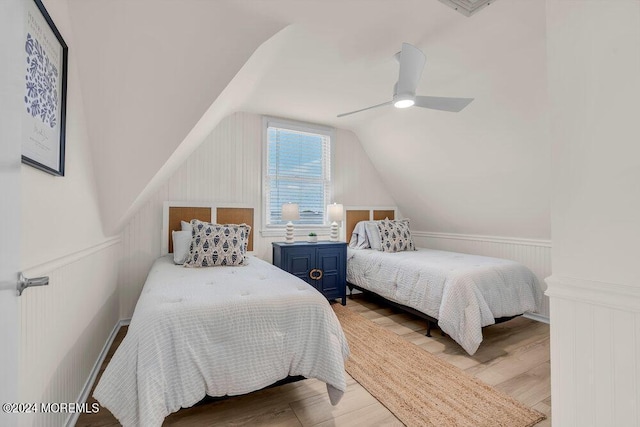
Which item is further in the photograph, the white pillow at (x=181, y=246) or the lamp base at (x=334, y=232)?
the lamp base at (x=334, y=232)

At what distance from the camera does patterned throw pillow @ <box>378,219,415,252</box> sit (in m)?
3.84

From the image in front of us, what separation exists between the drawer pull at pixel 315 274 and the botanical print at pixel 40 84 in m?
2.78

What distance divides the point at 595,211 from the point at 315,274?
291 centimetres

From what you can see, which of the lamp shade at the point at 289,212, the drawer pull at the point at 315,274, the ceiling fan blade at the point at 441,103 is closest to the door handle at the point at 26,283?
the ceiling fan blade at the point at 441,103

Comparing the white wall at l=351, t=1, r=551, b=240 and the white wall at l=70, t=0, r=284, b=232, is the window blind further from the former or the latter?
the white wall at l=70, t=0, r=284, b=232

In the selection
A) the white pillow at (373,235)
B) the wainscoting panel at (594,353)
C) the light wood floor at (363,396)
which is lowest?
the light wood floor at (363,396)

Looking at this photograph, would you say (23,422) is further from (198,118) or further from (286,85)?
(286,85)

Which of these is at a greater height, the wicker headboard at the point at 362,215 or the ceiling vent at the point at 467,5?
the ceiling vent at the point at 467,5

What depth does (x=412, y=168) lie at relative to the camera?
4.07 meters

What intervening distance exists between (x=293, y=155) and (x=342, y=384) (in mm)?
3070

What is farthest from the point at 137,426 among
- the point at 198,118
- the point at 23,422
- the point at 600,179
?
the point at 600,179

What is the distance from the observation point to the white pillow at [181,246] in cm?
281

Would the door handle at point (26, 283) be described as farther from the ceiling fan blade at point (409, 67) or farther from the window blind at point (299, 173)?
the window blind at point (299, 173)

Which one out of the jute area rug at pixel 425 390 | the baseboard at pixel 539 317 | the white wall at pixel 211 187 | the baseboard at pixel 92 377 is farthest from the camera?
the baseboard at pixel 539 317
